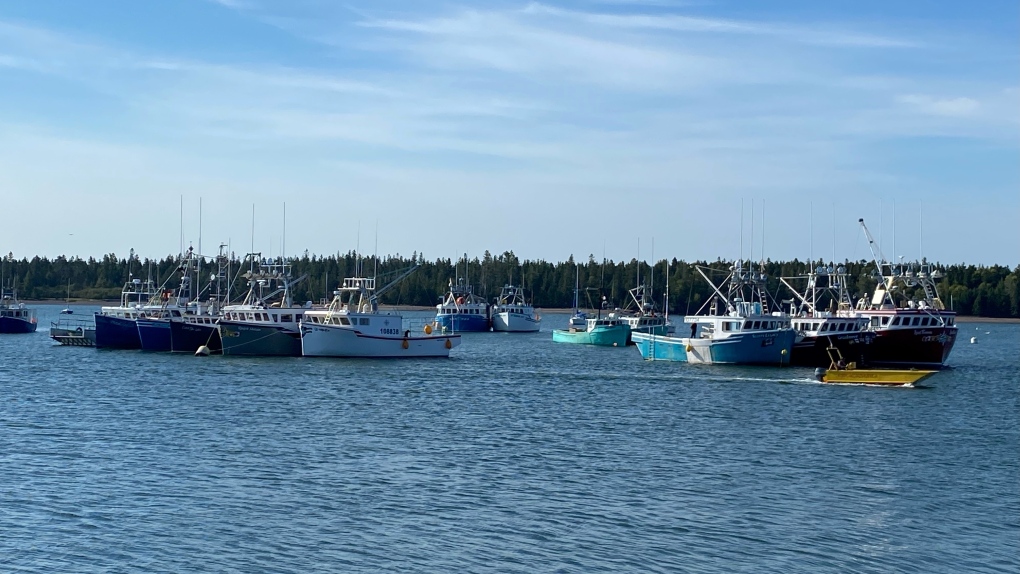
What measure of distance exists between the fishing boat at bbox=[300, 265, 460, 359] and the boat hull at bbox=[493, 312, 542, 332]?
267 feet

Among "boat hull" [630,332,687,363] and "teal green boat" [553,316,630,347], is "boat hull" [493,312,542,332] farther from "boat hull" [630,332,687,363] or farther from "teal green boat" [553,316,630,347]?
"boat hull" [630,332,687,363]

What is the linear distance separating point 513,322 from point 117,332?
78158mm

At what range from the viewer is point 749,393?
66500 millimetres

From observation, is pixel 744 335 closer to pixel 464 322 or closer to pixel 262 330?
pixel 262 330

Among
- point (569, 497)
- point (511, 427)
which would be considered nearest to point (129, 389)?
point (511, 427)

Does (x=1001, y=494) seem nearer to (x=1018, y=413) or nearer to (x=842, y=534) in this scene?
(x=842, y=534)

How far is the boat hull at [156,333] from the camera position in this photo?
3701 inches

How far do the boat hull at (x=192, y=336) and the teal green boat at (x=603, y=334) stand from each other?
1957 inches

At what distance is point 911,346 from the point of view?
86.8 metres

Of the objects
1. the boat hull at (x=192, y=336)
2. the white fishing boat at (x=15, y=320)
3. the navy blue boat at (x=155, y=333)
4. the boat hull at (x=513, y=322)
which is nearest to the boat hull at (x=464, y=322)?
the boat hull at (x=513, y=322)

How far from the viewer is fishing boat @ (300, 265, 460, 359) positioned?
83938 millimetres

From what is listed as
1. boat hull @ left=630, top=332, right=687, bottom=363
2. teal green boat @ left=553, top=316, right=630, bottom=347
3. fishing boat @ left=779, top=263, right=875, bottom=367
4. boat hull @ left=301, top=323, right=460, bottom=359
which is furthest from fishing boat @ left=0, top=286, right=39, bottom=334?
fishing boat @ left=779, top=263, right=875, bottom=367

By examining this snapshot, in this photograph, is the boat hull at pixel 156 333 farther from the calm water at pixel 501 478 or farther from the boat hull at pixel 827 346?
the boat hull at pixel 827 346

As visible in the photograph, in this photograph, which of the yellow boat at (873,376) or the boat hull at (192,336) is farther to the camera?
the boat hull at (192,336)
